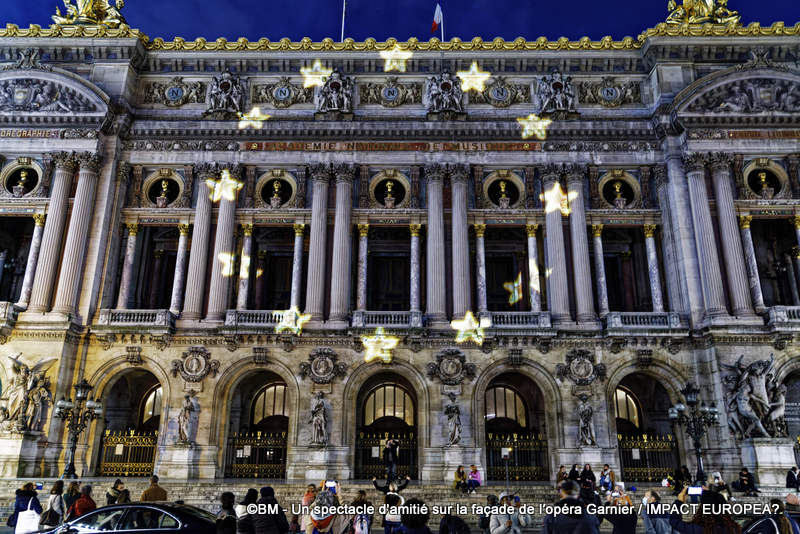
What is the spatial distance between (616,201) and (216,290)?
20950 millimetres

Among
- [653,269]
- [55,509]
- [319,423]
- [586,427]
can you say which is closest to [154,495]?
[55,509]

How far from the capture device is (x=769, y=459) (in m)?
25.1

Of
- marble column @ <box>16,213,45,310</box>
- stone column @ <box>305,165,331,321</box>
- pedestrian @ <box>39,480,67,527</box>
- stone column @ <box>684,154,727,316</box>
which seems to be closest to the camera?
pedestrian @ <box>39,480,67,527</box>

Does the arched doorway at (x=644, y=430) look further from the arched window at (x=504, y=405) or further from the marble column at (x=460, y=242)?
the marble column at (x=460, y=242)

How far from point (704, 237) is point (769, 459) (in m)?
10.3

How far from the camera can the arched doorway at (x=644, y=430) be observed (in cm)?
2775

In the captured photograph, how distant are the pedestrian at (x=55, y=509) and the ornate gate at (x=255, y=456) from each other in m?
13.3

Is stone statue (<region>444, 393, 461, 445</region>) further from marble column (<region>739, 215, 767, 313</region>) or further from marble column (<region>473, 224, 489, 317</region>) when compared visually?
marble column (<region>739, 215, 767, 313</region>)

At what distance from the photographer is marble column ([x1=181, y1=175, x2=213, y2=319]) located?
2948 centimetres

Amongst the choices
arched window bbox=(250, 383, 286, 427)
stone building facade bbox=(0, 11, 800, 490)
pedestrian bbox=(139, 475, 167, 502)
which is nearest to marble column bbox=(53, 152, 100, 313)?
stone building facade bbox=(0, 11, 800, 490)

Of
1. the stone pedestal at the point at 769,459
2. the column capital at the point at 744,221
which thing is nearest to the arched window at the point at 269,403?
the stone pedestal at the point at 769,459

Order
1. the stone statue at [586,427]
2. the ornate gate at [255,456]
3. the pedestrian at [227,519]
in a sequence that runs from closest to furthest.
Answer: the pedestrian at [227,519] → the stone statue at [586,427] → the ornate gate at [255,456]

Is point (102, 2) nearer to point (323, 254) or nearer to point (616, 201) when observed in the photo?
point (323, 254)

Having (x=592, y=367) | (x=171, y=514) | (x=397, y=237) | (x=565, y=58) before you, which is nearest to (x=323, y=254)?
(x=397, y=237)
